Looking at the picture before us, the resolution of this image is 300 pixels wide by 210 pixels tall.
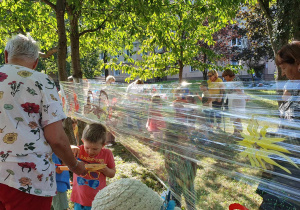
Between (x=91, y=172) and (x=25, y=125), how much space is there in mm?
928

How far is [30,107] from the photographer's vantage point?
5.20 feet

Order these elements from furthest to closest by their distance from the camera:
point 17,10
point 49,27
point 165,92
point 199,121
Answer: point 49,27, point 17,10, point 165,92, point 199,121

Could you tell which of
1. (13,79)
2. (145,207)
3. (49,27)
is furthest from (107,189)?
(49,27)

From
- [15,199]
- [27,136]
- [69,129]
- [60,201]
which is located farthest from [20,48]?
[69,129]

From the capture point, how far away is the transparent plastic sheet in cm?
122

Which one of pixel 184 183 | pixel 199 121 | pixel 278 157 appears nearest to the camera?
pixel 278 157

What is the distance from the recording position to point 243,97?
4.84ft

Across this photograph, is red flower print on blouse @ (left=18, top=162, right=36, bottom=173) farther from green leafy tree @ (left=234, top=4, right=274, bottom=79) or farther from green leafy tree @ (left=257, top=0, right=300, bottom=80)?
green leafy tree @ (left=234, top=4, right=274, bottom=79)

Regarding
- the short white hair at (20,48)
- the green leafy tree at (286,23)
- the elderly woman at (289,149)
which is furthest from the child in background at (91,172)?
the green leafy tree at (286,23)

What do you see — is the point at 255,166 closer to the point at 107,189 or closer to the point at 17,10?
the point at 107,189

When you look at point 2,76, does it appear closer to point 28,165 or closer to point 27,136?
point 27,136

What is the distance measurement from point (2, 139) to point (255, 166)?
4.62 ft

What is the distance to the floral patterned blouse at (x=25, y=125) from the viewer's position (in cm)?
155

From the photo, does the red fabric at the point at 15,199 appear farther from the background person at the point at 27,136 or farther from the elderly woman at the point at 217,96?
the elderly woman at the point at 217,96
